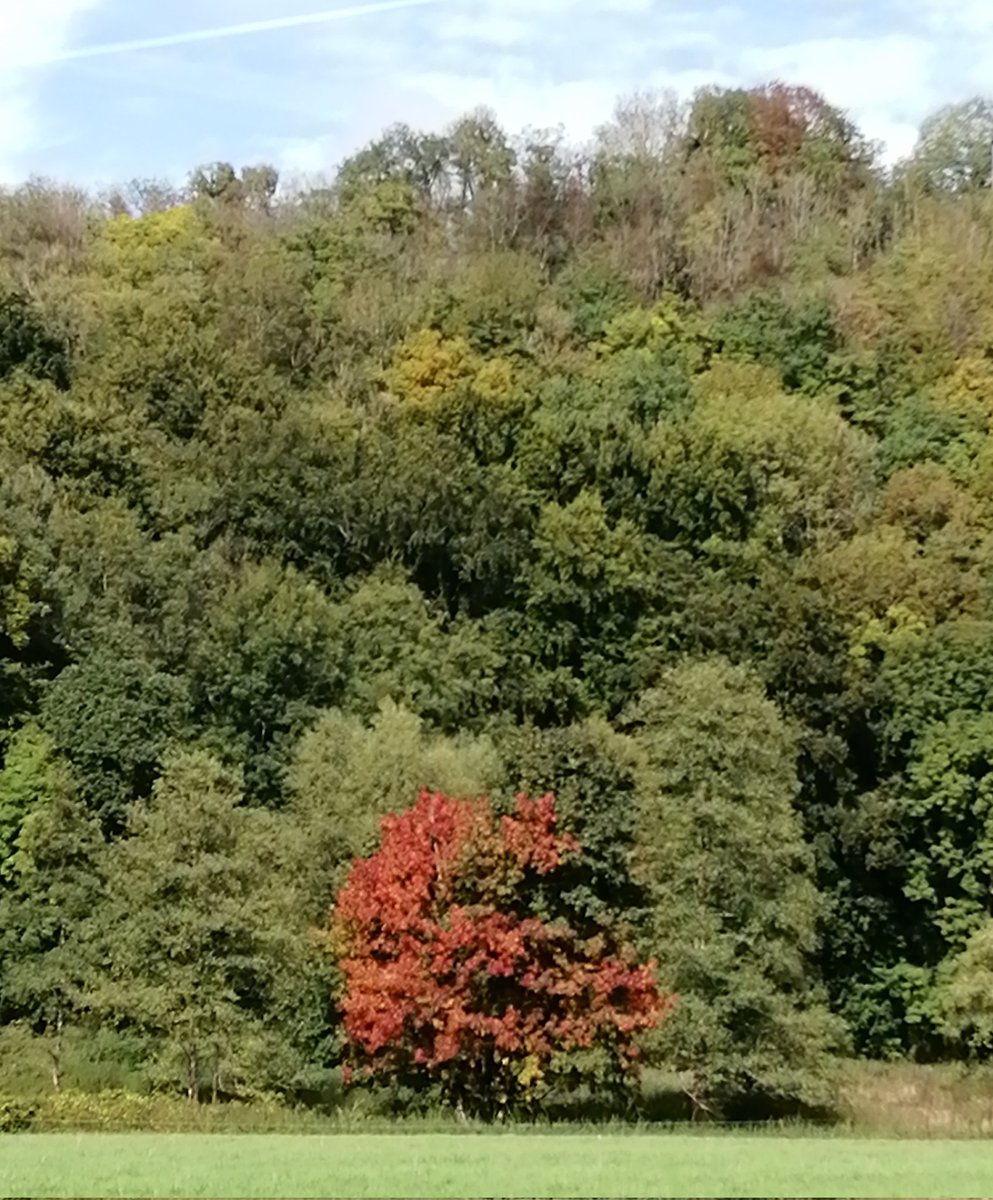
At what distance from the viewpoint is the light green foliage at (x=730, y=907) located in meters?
36.9

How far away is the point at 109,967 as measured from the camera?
40.7 meters

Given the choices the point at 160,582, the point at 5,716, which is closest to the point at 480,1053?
the point at 5,716

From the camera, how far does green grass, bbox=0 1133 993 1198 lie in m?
17.3

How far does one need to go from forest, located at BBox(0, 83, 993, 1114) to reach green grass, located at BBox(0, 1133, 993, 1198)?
43.1 ft

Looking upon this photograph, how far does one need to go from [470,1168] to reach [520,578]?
40.9 m

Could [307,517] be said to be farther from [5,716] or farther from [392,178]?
[392,178]

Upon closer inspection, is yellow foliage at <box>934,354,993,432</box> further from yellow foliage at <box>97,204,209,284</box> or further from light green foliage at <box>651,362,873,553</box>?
yellow foliage at <box>97,204,209,284</box>

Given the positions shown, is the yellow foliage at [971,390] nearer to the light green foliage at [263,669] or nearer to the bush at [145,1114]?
the light green foliage at [263,669]

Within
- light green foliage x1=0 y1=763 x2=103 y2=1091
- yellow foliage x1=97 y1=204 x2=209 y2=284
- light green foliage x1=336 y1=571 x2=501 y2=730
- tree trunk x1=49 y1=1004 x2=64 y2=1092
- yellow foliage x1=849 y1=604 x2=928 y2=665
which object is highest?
yellow foliage x1=97 y1=204 x2=209 y2=284

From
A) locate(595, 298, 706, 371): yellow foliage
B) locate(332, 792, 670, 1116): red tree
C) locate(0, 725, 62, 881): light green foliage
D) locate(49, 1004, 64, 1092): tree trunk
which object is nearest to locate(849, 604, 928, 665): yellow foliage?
locate(332, 792, 670, 1116): red tree

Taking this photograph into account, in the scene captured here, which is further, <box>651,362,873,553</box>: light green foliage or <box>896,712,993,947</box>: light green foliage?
<box>651,362,873,553</box>: light green foliage

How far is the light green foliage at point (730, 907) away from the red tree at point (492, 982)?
4.95 ft

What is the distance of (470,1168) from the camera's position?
19.3m

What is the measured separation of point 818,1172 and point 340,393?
188 feet
